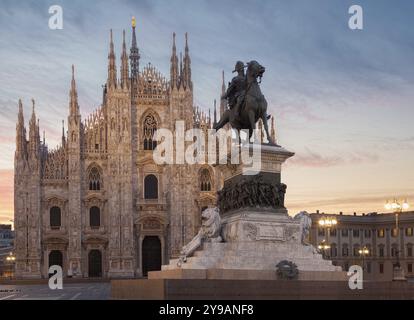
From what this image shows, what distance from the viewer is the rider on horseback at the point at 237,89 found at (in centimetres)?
Answer: 2428

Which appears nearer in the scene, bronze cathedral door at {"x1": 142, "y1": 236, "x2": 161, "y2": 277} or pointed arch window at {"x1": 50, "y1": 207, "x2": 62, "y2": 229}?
pointed arch window at {"x1": 50, "y1": 207, "x2": 62, "y2": 229}

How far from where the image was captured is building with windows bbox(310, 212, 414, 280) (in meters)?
93.8

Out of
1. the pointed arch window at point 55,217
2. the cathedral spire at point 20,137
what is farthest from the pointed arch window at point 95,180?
the cathedral spire at point 20,137

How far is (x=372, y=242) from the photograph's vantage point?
322 ft

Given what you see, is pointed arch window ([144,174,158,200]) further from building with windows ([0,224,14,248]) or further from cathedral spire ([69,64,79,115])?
building with windows ([0,224,14,248])

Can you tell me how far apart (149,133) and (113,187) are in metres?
5.90

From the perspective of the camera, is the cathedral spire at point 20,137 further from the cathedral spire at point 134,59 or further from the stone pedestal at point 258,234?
the stone pedestal at point 258,234

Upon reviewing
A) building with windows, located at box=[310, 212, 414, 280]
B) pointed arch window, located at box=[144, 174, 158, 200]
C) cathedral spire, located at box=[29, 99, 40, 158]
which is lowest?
building with windows, located at box=[310, 212, 414, 280]

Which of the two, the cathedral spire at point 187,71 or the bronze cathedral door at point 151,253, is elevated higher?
the cathedral spire at point 187,71

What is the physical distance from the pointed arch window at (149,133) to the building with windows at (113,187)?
87 mm

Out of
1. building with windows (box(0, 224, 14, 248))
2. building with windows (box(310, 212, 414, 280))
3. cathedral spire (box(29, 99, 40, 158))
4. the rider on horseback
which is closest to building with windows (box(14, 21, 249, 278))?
cathedral spire (box(29, 99, 40, 158))

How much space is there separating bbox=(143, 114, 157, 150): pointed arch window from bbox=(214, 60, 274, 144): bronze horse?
45506 mm

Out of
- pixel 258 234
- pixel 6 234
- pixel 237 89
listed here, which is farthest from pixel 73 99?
pixel 6 234
